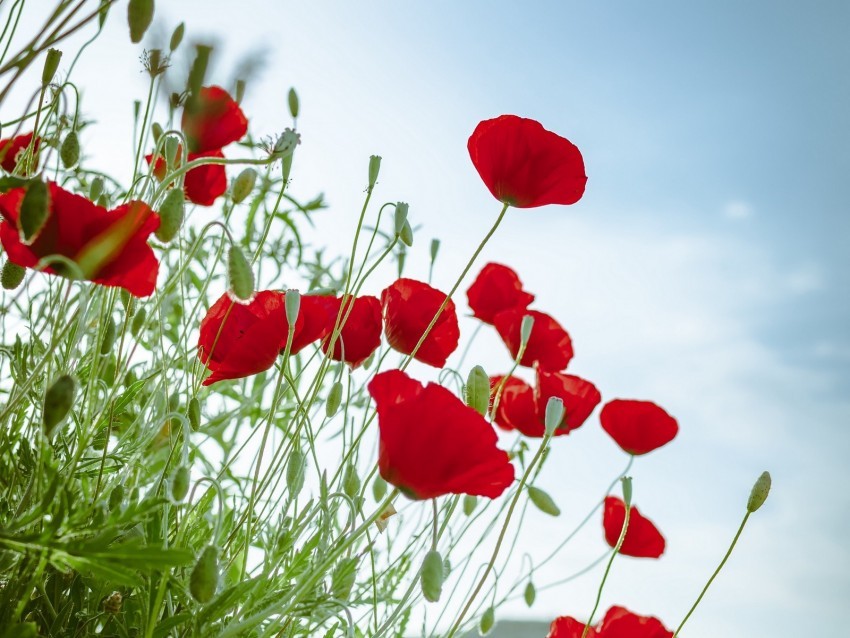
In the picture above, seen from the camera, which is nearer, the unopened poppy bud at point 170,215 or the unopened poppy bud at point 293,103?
the unopened poppy bud at point 170,215

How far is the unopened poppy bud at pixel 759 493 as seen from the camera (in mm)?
645

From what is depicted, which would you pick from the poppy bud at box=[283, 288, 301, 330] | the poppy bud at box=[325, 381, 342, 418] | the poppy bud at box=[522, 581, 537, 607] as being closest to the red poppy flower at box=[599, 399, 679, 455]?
the poppy bud at box=[522, 581, 537, 607]

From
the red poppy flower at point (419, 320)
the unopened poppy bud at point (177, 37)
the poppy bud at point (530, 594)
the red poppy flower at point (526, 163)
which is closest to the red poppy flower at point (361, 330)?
the red poppy flower at point (419, 320)

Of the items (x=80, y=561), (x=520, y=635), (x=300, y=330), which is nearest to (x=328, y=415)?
(x=300, y=330)

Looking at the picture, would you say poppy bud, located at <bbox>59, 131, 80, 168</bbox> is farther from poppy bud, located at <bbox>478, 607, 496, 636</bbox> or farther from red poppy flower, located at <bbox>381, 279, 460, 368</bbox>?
poppy bud, located at <bbox>478, 607, 496, 636</bbox>

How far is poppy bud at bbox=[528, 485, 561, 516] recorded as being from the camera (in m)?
0.78

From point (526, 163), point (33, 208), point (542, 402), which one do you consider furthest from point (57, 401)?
point (542, 402)

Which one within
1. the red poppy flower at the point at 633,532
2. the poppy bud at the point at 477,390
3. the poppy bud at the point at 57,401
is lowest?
the poppy bud at the point at 57,401

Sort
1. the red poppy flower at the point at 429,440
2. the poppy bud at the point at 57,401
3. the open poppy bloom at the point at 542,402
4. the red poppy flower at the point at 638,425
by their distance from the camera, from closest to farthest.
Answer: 1. the poppy bud at the point at 57,401
2. the red poppy flower at the point at 429,440
3. the open poppy bloom at the point at 542,402
4. the red poppy flower at the point at 638,425

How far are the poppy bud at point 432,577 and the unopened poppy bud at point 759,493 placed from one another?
0.84 ft

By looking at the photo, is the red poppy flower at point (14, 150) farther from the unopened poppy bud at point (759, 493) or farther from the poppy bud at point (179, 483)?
the unopened poppy bud at point (759, 493)

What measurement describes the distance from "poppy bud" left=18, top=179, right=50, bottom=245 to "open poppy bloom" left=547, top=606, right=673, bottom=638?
537 mm

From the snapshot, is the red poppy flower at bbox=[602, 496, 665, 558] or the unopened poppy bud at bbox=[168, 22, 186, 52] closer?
the unopened poppy bud at bbox=[168, 22, 186, 52]

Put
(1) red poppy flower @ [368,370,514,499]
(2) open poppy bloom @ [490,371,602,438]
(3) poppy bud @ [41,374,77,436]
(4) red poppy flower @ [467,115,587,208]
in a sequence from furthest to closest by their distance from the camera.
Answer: (2) open poppy bloom @ [490,371,602,438] → (4) red poppy flower @ [467,115,587,208] → (1) red poppy flower @ [368,370,514,499] → (3) poppy bud @ [41,374,77,436]
